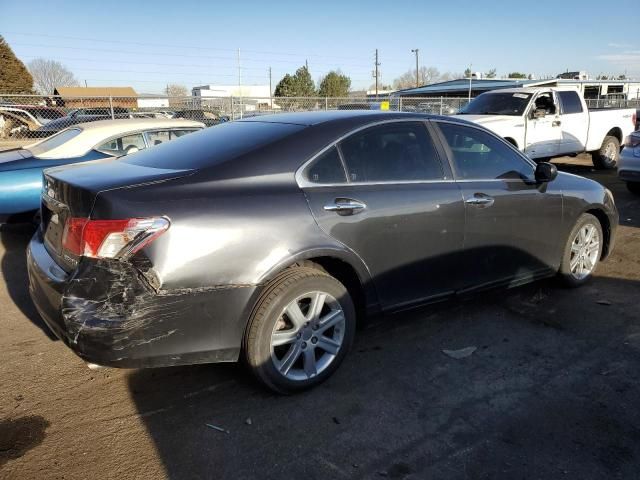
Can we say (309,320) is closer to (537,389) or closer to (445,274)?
(445,274)

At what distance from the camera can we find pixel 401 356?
12.0 feet

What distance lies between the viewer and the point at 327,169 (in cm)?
325

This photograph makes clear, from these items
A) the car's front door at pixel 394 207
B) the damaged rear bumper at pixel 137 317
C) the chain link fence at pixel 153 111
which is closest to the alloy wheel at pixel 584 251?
the car's front door at pixel 394 207

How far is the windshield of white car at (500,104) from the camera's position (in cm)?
1072

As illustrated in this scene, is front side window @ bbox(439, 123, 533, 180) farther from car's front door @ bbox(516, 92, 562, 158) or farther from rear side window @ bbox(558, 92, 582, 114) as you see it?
rear side window @ bbox(558, 92, 582, 114)

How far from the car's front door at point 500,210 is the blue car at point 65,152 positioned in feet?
13.7

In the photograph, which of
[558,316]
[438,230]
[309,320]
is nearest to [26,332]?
[309,320]

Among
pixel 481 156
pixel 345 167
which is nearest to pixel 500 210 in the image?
pixel 481 156

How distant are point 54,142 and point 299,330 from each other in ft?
17.1

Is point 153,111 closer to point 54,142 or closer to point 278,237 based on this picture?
point 54,142

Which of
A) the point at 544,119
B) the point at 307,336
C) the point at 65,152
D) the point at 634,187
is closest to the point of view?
the point at 307,336

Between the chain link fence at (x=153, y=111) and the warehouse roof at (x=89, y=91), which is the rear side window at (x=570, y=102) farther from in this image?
the warehouse roof at (x=89, y=91)

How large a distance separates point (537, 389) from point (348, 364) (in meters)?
1.18

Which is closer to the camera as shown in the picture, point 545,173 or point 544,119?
point 545,173
